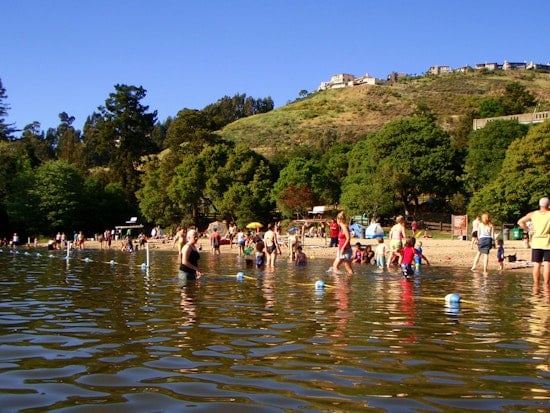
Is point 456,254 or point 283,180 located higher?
point 283,180

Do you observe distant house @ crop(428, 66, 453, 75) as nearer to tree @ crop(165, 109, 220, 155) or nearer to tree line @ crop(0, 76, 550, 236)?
tree line @ crop(0, 76, 550, 236)

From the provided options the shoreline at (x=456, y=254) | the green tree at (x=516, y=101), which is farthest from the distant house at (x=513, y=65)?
the shoreline at (x=456, y=254)

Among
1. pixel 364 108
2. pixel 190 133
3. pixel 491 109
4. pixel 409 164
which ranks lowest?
pixel 409 164

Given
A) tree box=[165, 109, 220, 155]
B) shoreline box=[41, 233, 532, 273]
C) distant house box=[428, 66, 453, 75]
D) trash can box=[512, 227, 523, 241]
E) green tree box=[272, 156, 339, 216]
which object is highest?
distant house box=[428, 66, 453, 75]

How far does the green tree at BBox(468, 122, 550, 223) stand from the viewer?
4922cm

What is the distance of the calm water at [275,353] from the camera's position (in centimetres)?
470

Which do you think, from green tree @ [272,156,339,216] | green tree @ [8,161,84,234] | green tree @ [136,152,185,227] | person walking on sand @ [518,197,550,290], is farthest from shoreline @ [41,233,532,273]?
green tree @ [8,161,84,234]

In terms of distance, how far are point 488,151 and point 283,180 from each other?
21.4 m

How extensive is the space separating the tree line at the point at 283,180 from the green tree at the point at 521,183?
0.08 metres

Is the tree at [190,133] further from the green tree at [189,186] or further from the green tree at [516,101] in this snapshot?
the green tree at [516,101]

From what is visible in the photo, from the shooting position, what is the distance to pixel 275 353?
643 cm

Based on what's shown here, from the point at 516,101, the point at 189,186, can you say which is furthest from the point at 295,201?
the point at 516,101

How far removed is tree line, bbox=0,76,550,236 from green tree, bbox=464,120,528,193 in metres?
0.10

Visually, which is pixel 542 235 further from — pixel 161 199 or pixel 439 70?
pixel 439 70
